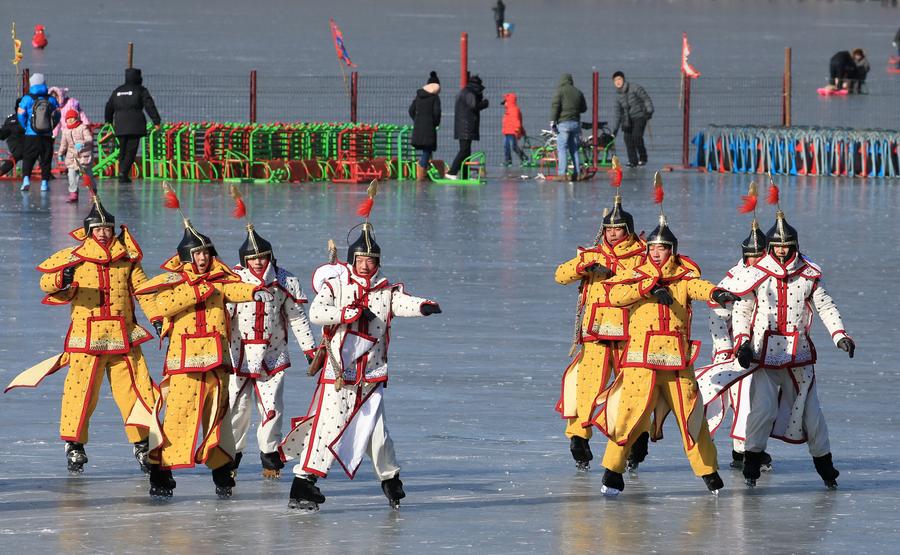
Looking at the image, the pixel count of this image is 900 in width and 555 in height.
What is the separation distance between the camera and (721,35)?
7012cm

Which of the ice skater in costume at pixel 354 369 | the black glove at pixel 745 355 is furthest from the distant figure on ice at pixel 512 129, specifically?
the ice skater in costume at pixel 354 369

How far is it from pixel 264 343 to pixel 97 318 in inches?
36.8

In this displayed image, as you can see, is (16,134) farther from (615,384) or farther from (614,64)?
(614,64)

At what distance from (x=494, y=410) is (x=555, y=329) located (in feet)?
10.4

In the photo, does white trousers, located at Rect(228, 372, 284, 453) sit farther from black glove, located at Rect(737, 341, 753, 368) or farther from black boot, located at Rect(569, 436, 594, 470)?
black glove, located at Rect(737, 341, 753, 368)

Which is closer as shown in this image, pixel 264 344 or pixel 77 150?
pixel 264 344

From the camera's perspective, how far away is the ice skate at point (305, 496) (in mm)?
9086

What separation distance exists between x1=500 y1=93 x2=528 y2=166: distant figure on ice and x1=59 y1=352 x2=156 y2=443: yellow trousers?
18886 millimetres

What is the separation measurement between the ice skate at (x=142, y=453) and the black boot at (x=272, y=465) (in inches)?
23.4

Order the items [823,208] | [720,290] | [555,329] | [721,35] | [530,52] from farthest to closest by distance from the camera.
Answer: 1. [721,35]
2. [530,52]
3. [823,208]
4. [555,329]
5. [720,290]

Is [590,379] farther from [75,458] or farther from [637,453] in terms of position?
[75,458]

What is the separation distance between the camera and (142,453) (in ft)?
32.8

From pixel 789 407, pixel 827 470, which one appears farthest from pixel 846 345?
pixel 827 470

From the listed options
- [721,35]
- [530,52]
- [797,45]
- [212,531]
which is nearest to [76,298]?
[212,531]
